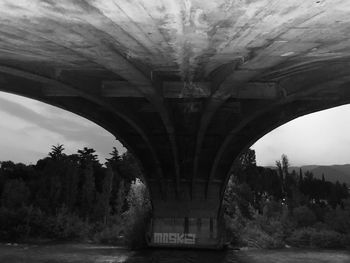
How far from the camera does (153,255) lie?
30938mm

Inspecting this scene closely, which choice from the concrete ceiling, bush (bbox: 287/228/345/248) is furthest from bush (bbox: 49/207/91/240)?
bush (bbox: 287/228/345/248)

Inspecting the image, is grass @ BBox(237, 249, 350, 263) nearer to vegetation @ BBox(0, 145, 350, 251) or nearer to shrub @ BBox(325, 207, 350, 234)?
vegetation @ BBox(0, 145, 350, 251)

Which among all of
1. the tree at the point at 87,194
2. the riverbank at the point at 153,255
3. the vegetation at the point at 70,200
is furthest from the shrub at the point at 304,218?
the tree at the point at 87,194

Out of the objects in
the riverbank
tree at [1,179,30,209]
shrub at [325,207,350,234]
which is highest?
tree at [1,179,30,209]

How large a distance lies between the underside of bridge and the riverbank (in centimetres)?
181

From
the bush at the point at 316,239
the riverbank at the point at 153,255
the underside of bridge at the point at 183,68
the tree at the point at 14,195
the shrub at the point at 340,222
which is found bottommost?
the riverbank at the point at 153,255

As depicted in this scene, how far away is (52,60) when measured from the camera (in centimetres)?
1560

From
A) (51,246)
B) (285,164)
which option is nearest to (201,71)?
(51,246)

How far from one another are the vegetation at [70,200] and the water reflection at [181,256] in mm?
5030

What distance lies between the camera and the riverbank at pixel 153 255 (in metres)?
29.2

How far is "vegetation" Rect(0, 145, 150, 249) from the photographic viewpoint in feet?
138

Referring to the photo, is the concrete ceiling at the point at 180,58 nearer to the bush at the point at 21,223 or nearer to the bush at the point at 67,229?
the bush at the point at 67,229

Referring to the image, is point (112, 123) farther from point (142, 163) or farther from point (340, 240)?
point (340, 240)

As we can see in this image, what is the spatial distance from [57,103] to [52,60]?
27.5 ft
